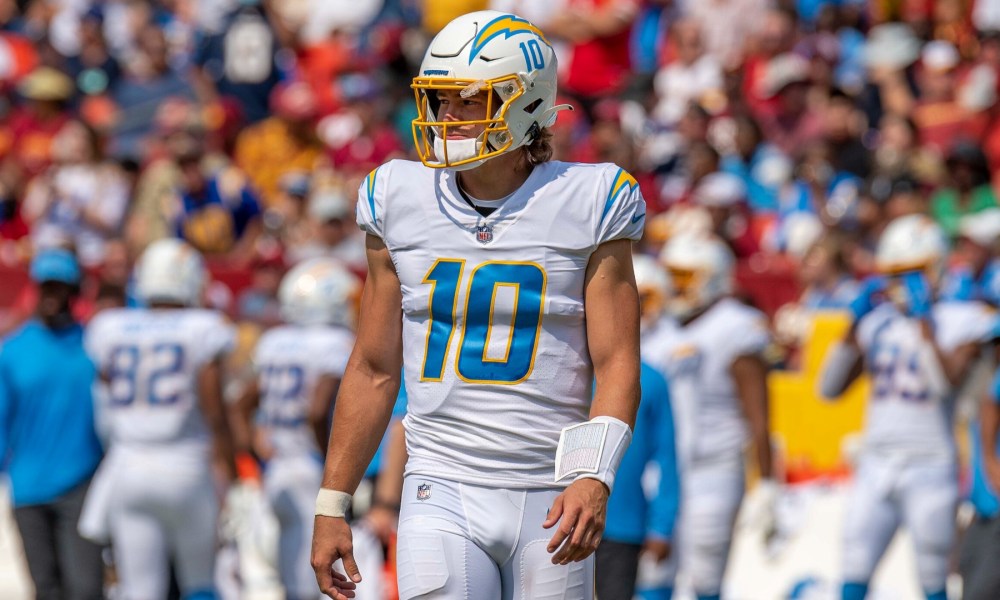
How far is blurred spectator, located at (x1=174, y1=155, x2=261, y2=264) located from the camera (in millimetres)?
11984

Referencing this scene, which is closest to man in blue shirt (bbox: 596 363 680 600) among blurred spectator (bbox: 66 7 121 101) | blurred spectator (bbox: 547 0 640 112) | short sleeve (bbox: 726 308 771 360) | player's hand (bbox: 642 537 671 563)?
player's hand (bbox: 642 537 671 563)

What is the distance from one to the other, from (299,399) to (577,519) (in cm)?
449

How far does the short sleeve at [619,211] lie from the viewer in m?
3.63

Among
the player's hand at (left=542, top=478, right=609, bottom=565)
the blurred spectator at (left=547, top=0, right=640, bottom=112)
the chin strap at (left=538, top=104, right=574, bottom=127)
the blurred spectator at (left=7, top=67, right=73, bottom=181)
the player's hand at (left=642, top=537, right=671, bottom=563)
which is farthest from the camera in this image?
the blurred spectator at (left=547, top=0, right=640, bottom=112)

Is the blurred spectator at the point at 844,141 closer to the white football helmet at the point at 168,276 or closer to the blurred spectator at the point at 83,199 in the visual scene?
the blurred spectator at the point at 83,199

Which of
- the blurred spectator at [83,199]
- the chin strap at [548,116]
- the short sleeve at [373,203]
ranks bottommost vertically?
the short sleeve at [373,203]

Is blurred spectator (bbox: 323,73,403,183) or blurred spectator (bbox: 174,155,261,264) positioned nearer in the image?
blurred spectator (bbox: 174,155,261,264)

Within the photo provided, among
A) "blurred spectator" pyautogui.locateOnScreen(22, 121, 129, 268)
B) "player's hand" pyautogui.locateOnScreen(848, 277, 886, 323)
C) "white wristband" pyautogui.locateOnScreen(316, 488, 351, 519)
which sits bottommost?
"white wristband" pyautogui.locateOnScreen(316, 488, 351, 519)

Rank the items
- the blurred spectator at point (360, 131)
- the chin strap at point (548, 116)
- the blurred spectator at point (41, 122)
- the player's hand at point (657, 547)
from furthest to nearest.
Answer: the blurred spectator at point (41, 122) → the blurred spectator at point (360, 131) → the player's hand at point (657, 547) → the chin strap at point (548, 116)

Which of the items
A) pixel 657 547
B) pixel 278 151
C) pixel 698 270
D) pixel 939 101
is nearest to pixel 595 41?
pixel 278 151

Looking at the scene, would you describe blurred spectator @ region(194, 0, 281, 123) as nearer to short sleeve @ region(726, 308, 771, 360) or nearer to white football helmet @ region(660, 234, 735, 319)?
white football helmet @ region(660, 234, 735, 319)

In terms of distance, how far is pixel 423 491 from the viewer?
368cm

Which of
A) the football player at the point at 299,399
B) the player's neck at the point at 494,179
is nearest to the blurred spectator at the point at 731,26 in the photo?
the football player at the point at 299,399

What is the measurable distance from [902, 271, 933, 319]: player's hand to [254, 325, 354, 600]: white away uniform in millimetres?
2516
